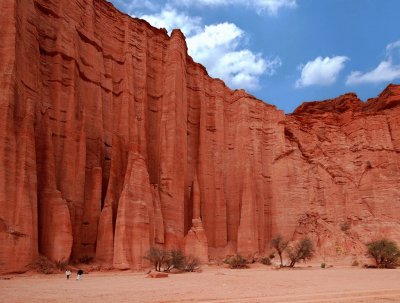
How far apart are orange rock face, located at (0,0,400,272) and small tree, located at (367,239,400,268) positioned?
6.74m

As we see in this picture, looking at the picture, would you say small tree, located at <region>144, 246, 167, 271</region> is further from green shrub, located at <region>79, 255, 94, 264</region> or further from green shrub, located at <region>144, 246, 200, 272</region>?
green shrub, located at <region>79, 255, 94, 264</region>

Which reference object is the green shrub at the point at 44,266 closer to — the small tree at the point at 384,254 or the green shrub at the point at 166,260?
the green shrub at the point at 166,260

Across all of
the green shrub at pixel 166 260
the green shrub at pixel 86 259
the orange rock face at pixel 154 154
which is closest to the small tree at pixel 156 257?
the green shrub at pixel 166 260

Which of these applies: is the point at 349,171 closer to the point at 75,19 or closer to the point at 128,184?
the point at 128,184

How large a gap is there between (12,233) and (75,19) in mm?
17321

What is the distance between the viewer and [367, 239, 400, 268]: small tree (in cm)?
2856

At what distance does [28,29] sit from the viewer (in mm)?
24406

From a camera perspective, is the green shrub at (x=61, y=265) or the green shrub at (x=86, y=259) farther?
the green shrub at (x=86, y=259)

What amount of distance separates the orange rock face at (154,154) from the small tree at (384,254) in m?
6.74

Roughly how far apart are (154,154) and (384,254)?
1868 cm

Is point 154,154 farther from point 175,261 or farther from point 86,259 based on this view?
point 175,261

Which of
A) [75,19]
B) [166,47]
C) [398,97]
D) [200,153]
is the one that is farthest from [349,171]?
[75,19]

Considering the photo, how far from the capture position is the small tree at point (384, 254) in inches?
1125

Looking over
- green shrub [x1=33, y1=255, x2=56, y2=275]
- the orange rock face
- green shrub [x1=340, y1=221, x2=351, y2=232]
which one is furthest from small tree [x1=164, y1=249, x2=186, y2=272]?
green shrub [x1=340, y1=221, x2=351, y2=232]
